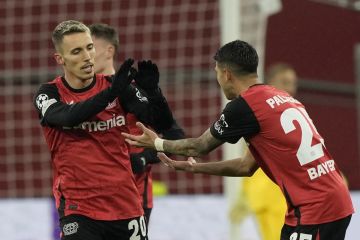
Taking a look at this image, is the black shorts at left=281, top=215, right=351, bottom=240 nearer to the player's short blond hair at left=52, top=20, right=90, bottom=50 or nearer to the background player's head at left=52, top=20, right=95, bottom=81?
the background player's head at left=52, top=20, right=95, bottom=81

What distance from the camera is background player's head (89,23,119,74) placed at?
6852 millimetres

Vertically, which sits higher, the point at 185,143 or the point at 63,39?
the point at 63,39

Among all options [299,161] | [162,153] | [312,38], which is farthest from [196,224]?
[312,38]

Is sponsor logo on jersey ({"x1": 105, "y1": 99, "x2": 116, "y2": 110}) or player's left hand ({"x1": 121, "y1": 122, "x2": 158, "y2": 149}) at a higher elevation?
sponsor logo on jersey ({"x1": 105, "y1": 99, "x2": 116, "y2": 110})

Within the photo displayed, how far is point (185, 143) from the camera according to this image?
5477 millimetres

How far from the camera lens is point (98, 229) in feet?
18.2

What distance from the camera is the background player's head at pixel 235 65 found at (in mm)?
5316

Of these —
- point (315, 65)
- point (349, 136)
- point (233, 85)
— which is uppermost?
point (233, 85)

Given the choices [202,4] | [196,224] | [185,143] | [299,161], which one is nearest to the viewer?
[299,161]

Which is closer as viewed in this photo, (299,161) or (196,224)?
(299,161)

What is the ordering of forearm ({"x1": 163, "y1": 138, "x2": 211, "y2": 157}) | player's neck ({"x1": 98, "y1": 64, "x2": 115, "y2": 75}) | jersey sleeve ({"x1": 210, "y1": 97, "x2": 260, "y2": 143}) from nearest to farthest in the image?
jersey sleeve ({"x1": 210, "y1": 97, "x2": 260, "y2": 143}) < forearm ({"x1": 163, "y1": 138, "x2": 211, "y2": 157}) < player's neck ({"x1": 98, "y1": 64, "x2": 115, "y2": 75})

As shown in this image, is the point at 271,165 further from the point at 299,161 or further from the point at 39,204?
the point at 39,204

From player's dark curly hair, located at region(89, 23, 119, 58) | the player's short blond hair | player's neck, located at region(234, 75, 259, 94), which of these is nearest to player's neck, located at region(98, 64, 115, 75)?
player's dark curly hair, located at region(89, 23, 119, 58)

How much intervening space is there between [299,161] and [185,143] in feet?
2.36
